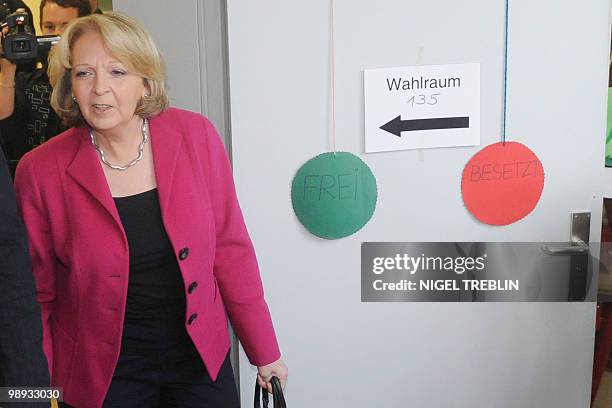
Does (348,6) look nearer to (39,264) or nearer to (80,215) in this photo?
(80,215)

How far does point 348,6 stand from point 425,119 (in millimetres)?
323

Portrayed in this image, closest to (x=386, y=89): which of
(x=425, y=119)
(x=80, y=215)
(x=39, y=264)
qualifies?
(x=425, y=119)

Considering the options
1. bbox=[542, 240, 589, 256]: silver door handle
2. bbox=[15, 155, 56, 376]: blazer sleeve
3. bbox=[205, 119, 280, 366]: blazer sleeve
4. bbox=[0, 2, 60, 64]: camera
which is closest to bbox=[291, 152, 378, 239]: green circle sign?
bbox=[205, 119, 280, 366]: blazer sleeve

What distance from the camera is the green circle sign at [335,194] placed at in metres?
1.49

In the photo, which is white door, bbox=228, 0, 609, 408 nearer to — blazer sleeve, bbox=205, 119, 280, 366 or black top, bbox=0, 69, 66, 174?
blazer sleeve, bbox=205, 119, 280, 366

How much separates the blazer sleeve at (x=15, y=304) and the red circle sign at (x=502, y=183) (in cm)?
101

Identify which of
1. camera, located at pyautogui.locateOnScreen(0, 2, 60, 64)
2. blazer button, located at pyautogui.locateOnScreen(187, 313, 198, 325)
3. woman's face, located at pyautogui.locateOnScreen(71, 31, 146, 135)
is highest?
camera, located at pyautogui.locateOnScreen(0, 2, 60, 64)

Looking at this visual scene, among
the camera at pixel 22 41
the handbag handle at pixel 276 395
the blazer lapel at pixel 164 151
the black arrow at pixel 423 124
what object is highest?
the camera at pixel 22 41

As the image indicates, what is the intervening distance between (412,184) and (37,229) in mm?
848

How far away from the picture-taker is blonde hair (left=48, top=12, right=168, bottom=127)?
1.17m

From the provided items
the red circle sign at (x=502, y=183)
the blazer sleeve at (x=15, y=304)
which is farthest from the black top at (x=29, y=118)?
the red circle sign at (x=502, y=183)

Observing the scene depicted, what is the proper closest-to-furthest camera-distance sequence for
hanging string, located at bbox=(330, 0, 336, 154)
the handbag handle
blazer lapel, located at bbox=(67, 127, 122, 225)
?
blazer lapel, located at bbox=(67, 127, 122, 225) → the handbag handle → hanging string, located at bbox=(330, 0, 336, 154)

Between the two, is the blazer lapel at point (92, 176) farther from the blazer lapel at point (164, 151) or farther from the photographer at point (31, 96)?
the photographer at point (31, 96)

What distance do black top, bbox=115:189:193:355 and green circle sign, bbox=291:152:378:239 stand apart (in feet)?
1.34
